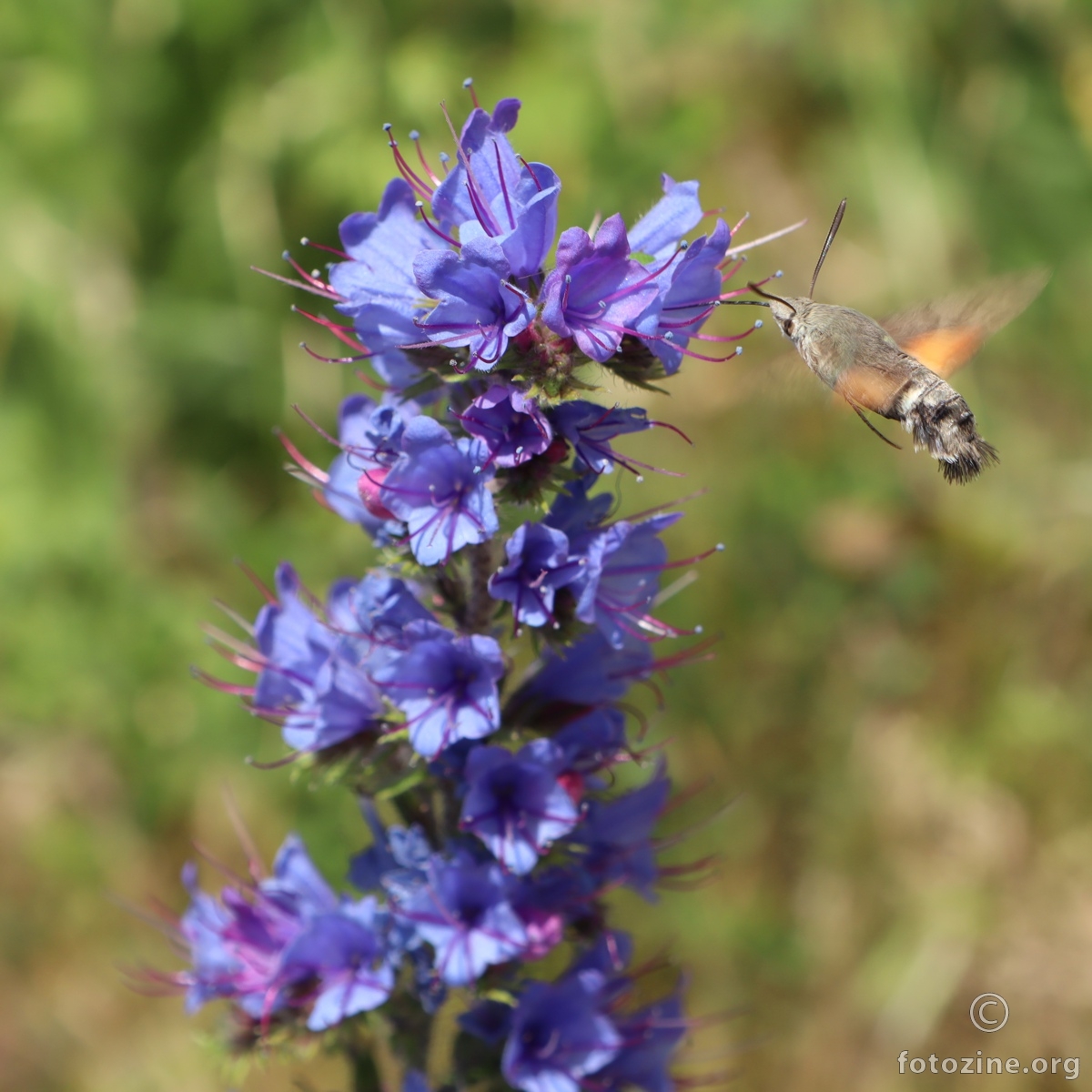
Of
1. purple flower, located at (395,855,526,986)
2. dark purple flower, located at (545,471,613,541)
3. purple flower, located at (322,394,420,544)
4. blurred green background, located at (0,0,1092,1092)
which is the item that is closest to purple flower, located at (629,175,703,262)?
dark purple flower, located at (545,471,613,541)

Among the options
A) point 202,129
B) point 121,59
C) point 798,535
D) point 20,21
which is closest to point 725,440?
point 798,535

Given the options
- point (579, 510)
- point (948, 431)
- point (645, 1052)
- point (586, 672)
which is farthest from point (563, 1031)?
point (948, 431)

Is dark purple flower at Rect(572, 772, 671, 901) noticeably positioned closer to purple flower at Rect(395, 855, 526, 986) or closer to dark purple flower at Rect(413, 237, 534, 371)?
purple flower at Rect(395, 855, 526, 986)

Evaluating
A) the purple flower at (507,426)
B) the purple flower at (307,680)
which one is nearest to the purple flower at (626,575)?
the purple flower at (507,426)

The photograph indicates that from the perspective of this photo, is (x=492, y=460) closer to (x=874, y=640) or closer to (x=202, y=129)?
(x=874, y=640)

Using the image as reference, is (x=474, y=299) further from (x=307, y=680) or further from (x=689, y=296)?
(x=307, y=680)

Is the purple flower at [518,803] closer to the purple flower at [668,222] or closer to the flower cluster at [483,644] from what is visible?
the flower cluster at [483,644]
